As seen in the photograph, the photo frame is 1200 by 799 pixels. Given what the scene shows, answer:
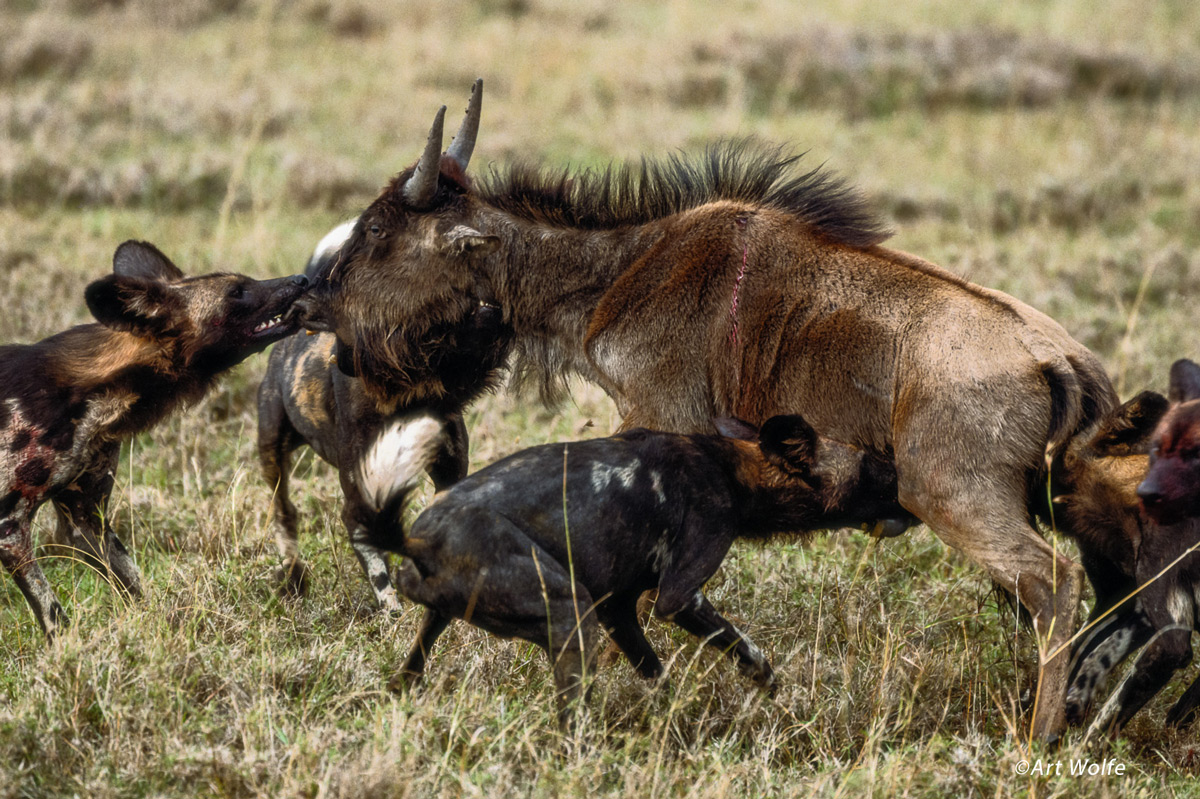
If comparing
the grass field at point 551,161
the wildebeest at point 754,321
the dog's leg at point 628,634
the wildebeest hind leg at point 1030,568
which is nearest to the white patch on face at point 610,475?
the dog's leg at point 628,634

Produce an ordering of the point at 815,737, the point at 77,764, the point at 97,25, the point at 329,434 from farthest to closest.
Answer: the point at 97,25, the point at 329,434, the point at 815,737, the point at 77,764

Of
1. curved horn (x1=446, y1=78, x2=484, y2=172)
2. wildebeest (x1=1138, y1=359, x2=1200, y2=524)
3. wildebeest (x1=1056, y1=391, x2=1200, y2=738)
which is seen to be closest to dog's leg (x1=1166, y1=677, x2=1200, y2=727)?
wildebeest (x1=1056, y1=391, x2=1200, y2=738)

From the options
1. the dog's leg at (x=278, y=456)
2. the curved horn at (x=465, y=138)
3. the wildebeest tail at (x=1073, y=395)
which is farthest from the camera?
the dog's leg at (x=278, y=456)

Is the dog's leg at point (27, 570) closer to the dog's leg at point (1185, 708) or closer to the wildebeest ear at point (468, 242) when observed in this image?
the wildebeest ear at point (468, 242)

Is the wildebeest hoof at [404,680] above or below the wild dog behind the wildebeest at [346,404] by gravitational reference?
below

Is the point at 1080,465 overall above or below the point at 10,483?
above

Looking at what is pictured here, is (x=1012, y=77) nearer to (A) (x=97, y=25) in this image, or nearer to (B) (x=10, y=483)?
(A) (x=97, y=25)

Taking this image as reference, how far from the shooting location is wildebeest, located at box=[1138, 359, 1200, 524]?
15.6 ft

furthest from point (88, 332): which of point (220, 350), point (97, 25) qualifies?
point (97, 25)

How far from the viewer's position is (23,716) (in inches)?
173

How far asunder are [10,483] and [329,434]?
146 cm

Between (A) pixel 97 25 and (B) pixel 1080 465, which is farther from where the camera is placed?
(A) pixel 97 25

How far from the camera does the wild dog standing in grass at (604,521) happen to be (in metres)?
4.54

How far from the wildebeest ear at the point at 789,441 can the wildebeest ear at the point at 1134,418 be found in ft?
3.74
